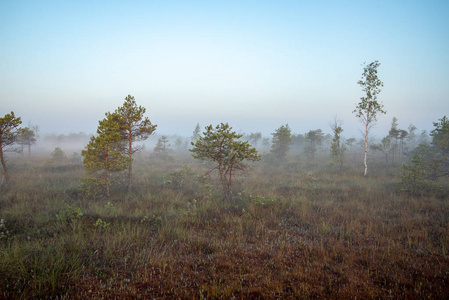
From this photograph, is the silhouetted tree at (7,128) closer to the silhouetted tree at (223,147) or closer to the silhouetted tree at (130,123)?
the silhouetted tree at (130,123)

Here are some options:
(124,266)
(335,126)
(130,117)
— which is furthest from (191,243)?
(335,126)

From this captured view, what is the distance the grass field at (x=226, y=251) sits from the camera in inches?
123

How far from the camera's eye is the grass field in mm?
3117

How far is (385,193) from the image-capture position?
36.5 ft

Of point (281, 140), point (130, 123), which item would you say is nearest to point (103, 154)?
point (130, 123)

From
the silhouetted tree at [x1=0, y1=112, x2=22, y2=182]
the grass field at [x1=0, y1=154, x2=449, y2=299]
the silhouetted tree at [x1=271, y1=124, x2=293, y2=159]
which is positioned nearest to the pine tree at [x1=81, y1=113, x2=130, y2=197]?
the grass field at [x1=0, y1=154, x2=449, y2=299]

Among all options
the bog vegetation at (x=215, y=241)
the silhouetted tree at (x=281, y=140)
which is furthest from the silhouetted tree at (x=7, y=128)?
the silhouetted tree at (x=281, y=140)

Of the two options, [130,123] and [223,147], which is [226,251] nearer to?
[223,147]

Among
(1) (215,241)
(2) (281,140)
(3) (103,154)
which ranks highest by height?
(2) (281,140)

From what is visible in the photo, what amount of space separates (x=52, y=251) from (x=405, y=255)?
29.4 feet

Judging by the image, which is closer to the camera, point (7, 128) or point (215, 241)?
point (215, 241)

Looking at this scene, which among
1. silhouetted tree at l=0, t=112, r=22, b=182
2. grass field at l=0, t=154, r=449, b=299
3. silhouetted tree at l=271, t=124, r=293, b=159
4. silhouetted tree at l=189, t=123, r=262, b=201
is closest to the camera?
grass field at l=0, t=154, r=449, b=299

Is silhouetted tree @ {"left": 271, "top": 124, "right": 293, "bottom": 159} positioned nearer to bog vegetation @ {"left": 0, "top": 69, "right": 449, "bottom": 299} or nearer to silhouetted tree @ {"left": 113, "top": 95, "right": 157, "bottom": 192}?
bog vegetation @ {"left": 0, "top": 69, "right": 449, "bottom": 299}

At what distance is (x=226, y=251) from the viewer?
464 cm
